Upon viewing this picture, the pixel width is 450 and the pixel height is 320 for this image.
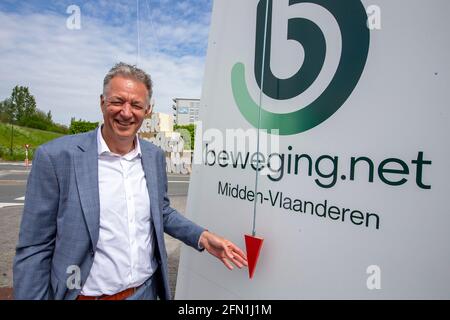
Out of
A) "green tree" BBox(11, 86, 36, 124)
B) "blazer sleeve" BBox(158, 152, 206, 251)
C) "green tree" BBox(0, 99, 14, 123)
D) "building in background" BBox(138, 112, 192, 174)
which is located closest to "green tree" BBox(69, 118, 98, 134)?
"building in background" BBox(138, 112, 192, 174)

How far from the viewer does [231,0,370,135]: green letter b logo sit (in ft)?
4.04

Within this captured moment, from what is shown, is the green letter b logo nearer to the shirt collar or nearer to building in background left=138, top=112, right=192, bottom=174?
the shirt collar

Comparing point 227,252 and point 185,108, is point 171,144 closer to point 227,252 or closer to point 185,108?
point 227,252

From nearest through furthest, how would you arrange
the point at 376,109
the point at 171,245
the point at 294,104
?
the point at 376,109, the point at 294,104, the point at 171,245

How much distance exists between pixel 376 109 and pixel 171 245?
13.5ft

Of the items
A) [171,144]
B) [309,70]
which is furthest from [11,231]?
[171,144]

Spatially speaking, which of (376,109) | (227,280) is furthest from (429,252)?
(227,280)

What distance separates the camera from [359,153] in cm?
121

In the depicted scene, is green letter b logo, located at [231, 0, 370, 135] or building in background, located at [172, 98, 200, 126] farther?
building in background, located at [172, 98, 200, 126]

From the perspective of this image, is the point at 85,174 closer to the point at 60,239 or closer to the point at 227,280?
the point at 60,239

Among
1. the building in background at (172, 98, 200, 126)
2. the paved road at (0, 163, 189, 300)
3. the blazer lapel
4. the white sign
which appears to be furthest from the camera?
the building in background at (172, 98, 200, 126)

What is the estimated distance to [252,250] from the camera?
155 centimetres

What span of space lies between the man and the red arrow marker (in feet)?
0.14

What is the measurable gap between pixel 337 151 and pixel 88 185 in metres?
1.05
